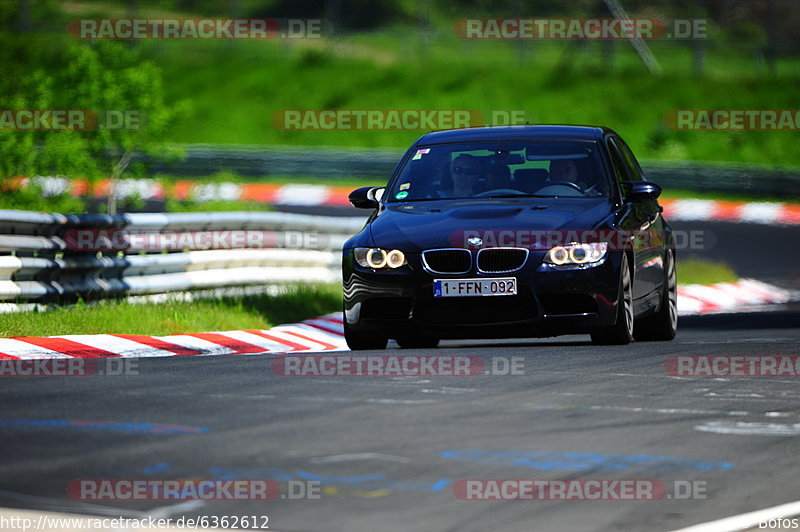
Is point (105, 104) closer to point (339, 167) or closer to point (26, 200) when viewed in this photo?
point (26, 200)

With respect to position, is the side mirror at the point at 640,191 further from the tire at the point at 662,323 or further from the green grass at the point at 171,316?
the green grass at the point at 171,316

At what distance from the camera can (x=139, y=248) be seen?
13.9m

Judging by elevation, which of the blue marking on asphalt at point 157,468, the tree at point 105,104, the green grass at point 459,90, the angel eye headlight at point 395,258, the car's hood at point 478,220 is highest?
the green grass at point 459,90

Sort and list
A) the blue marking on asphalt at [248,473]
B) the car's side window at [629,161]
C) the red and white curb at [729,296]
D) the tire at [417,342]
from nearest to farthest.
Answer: the blue marking on asphalt at [248,473], the tire at [417,342], the car's side window at [629,161], the red and white curb at [729,296]

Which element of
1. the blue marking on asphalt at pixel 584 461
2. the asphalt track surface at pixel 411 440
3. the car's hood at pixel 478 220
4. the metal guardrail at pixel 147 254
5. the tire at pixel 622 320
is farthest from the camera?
the metal guardrail at pixel 147 254

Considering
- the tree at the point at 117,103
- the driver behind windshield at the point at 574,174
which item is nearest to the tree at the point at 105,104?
the tree at the point at 117,103

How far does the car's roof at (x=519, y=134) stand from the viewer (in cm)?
1178

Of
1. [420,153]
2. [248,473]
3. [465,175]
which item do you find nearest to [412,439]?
[248,473]

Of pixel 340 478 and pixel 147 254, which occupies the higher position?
pixel 147 254

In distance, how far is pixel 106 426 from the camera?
680 centimetres

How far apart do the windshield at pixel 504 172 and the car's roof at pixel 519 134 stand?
0.30 feet

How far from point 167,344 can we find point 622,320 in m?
3.33

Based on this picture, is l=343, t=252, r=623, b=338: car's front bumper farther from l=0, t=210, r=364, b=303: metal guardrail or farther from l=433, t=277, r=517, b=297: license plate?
l=0, t=210, r=364, b=303: metal guardrail

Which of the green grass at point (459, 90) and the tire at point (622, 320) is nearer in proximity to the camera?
the tire at point (622, 320)
